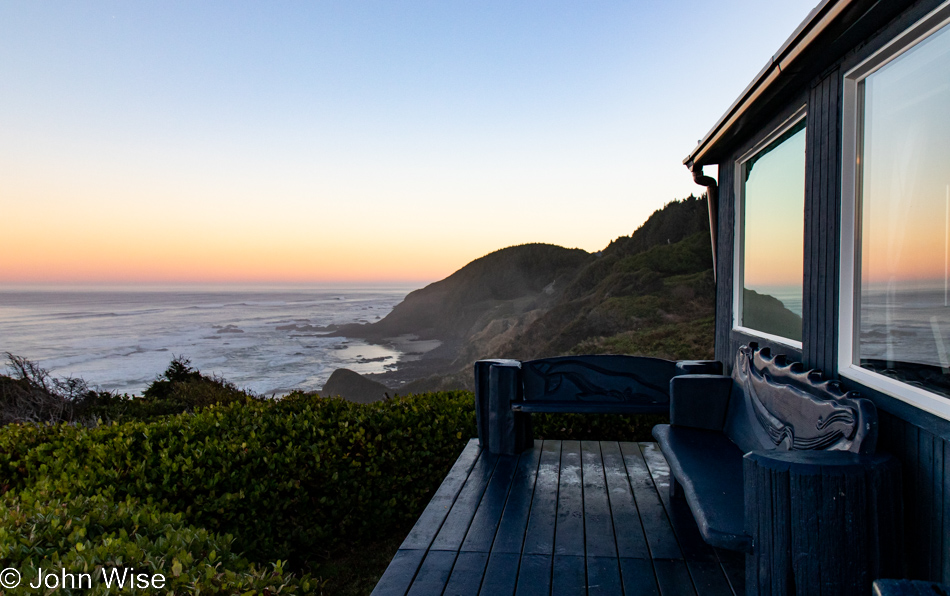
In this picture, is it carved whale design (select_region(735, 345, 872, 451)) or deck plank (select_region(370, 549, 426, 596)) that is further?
deck plank (select_region(370, 549, 426, 596))

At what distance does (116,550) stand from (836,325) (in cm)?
280

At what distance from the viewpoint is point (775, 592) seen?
1413 millimetres

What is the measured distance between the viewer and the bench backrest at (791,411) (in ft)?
4.88

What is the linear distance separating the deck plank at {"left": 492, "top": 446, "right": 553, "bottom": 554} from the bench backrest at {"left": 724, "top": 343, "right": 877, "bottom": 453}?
1141 mm

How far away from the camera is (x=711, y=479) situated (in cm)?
194

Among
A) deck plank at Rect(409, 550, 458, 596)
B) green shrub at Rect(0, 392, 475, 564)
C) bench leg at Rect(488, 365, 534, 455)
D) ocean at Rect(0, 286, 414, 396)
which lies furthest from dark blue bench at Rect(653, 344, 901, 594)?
ocean at Rect(0, 286, 414, 396)

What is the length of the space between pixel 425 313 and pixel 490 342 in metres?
15.5

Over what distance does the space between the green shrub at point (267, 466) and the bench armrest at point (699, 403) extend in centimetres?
164

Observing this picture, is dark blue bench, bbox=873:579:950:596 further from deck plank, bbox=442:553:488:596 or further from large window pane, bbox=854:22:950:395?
deck plank, bbox=442:553:488:596

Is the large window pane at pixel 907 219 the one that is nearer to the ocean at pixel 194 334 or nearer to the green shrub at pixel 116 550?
the green shrub at pixel 116 550

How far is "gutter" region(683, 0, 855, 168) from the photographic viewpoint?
1661mm

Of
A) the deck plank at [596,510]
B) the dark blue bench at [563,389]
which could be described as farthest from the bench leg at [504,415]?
the deck plank at [596,510]

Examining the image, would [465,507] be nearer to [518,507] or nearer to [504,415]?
[518,507]

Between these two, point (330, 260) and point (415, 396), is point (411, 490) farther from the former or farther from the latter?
point (330, 260)
